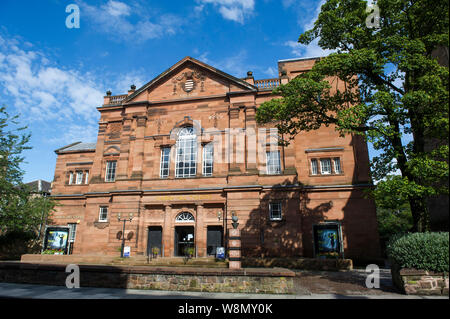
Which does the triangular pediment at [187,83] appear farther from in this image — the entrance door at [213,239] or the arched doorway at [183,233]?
the entrance door at [213,239]

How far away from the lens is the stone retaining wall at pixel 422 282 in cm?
1069

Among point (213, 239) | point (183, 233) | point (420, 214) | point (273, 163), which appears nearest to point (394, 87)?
point (420, 214)

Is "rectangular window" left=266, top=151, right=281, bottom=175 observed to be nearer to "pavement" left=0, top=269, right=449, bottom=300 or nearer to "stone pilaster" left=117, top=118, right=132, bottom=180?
"pavement" left=0, top=269, right=449, bottom=300

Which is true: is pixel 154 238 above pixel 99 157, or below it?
below

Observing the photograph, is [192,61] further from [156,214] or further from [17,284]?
[17,284]

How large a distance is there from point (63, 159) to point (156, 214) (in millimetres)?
13574

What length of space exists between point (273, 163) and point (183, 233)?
969 cm

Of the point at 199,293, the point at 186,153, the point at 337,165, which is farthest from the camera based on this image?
the point at 186,153

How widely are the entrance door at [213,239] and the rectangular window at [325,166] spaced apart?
9900mm

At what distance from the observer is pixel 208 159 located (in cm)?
2450

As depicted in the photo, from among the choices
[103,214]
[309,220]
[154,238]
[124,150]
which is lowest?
[154,238]

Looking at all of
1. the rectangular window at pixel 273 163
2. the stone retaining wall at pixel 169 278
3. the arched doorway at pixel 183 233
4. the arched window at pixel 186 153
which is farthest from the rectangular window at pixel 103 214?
the rectangular window at pixel 273 163

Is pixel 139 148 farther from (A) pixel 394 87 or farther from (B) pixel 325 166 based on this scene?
(A) pixel 394 87

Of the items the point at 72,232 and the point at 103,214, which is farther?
the point at 72,232
